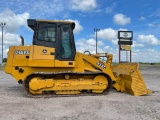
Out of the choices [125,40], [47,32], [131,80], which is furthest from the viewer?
[125,40]

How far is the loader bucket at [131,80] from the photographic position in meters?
11.8

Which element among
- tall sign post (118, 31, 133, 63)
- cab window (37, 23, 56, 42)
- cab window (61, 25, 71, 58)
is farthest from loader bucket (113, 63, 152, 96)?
tall sign post (118, 31, 133, 63)

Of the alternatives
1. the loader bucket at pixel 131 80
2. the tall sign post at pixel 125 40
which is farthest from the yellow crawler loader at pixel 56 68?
the tall sign post at pixel 125 40

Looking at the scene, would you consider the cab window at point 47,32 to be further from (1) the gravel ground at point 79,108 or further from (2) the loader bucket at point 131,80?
(2) the loader bucket at point 131,80

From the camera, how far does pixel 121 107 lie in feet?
29.7

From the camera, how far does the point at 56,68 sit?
467 inches

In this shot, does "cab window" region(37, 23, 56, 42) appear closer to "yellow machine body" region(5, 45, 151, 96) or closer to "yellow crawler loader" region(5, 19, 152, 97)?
"yellow crawler loader" region(5, 19, 152, 97)

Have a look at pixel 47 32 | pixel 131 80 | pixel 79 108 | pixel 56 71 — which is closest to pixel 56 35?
pixel 47 32

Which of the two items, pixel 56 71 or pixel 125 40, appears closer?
pixel 56 71

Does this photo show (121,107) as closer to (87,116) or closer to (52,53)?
(87,116)

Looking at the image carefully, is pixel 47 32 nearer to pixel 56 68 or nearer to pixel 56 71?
pixel 56 68

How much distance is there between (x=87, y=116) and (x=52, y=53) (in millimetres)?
4414

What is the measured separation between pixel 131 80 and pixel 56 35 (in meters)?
3.76

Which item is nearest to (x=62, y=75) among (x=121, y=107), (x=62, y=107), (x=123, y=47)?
(x=62, y=107)
